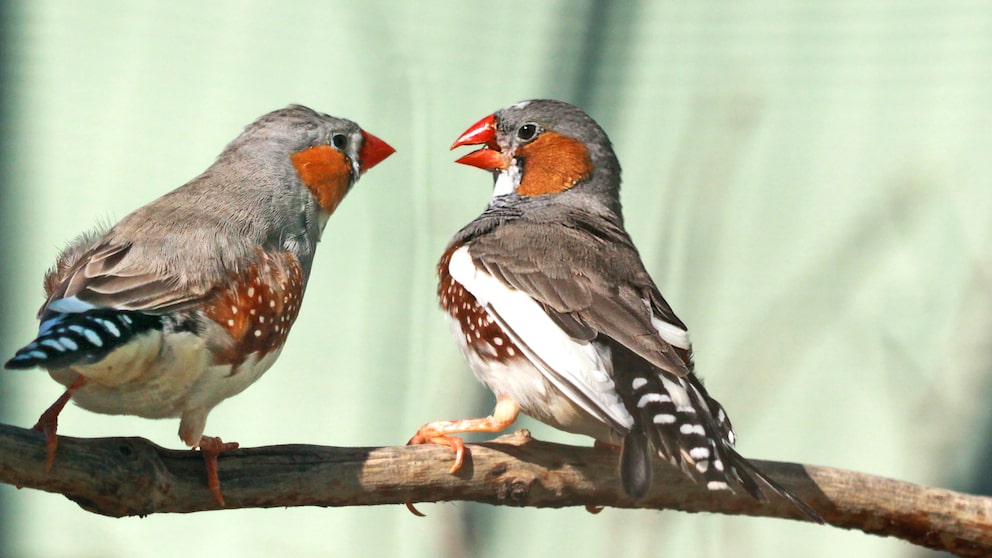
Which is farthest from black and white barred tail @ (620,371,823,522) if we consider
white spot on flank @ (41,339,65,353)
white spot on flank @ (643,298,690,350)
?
white spot on flank @ (41,339,65,353)

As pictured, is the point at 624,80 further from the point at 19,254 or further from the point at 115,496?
the point at 115,496

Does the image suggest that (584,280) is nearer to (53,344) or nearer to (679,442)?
(679,442)

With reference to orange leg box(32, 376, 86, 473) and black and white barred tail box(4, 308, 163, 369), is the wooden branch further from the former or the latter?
black and white barred tail box(4, 308, 163, 369)

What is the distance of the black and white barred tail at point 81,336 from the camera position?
65.7 inches

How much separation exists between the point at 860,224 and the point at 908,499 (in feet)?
4.97

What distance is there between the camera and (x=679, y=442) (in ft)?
6.66

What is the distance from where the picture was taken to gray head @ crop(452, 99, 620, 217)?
2930 millimetres

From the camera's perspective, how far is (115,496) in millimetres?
1929

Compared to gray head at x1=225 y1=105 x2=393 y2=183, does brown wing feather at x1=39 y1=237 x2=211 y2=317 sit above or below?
below

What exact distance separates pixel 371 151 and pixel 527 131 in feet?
1.42

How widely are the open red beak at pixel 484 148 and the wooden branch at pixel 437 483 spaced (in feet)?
3.12

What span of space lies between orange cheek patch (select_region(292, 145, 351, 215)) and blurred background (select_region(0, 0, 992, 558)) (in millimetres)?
1012

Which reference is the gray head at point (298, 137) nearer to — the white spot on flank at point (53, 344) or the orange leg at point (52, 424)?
the orange leg at point (52, 424)

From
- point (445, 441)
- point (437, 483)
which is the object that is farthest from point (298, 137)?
point (437, 483)
